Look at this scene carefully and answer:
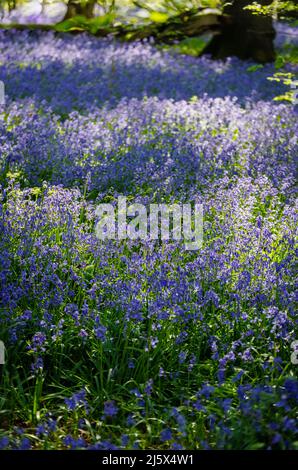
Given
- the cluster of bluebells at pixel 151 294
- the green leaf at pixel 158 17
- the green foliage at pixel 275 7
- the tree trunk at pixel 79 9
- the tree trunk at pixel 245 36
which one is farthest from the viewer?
the tree trunk at pixel 79 9

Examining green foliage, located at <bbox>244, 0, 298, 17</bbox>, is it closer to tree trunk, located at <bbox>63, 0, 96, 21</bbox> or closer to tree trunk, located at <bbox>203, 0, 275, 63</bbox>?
tree trunk, located at <bbox>203, 0, 275, 63</bbox>

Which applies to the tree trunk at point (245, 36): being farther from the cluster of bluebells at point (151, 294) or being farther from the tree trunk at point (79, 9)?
the cluster of bluebells at point (151, 294)

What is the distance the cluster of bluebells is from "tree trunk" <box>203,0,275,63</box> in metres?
6.59

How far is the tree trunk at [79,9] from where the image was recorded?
15.6m

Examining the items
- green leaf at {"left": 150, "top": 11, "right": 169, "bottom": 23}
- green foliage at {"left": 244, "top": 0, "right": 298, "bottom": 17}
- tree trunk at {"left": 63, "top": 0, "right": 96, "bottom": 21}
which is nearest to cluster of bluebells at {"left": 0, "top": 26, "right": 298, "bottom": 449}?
green foliage at {"left": 244, "top": 0, "right": 298, "bottom": 17}

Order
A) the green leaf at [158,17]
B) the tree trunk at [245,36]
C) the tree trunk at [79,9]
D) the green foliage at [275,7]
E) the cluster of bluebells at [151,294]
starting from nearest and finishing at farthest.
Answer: the cluster of bluebells at [151,294] < the green foliage at [275,7] < the tree trunk at [245,36] < the green leaf at [158,17] < the tree trunk at [79,9]

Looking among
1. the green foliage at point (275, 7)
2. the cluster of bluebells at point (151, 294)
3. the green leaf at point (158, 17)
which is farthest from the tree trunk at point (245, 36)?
the cluster of bluebells at point (151, 294)

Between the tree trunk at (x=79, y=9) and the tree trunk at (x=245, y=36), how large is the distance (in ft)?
12.0

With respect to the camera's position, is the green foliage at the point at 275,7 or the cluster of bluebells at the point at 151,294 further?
the green foliage at the point at 275,7

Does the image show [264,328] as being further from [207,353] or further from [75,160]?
[75,160]

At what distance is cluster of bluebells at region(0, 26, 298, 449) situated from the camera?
2.95 metres

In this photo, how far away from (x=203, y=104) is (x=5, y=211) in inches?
171

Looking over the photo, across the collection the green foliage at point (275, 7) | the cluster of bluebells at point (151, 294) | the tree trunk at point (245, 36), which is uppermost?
the green foliage at point (275, 7)
